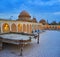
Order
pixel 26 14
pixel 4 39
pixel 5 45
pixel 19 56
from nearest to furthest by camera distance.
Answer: pixel 19 56, pixel 4 39, pixel 5 45, pixel 26 14

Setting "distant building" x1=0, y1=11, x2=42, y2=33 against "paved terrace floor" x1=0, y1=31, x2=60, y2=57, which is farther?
"distant building" x1=0, y1=11, x2=42, y2=33

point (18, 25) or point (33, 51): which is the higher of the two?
point (18, 25)

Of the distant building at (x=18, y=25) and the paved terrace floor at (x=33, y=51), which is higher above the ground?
the distant building at (x=18, y=25)

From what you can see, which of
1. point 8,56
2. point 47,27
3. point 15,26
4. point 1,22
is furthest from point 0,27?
point 47,27

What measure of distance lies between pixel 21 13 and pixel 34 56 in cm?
2884

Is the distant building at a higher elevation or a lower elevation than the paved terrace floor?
higher

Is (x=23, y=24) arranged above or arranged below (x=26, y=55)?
above

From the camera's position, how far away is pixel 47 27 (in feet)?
186

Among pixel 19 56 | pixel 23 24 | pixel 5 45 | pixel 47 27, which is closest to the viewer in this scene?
pixel 19 56

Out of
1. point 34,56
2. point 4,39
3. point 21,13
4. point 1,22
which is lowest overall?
point 34,56

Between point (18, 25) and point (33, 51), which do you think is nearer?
point (33, 51)

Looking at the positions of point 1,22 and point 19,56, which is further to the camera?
point 1,22

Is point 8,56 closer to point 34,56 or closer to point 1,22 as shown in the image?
point 34,56

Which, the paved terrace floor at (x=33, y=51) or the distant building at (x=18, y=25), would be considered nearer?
the paved terrace floor at (x=33, y=51)
